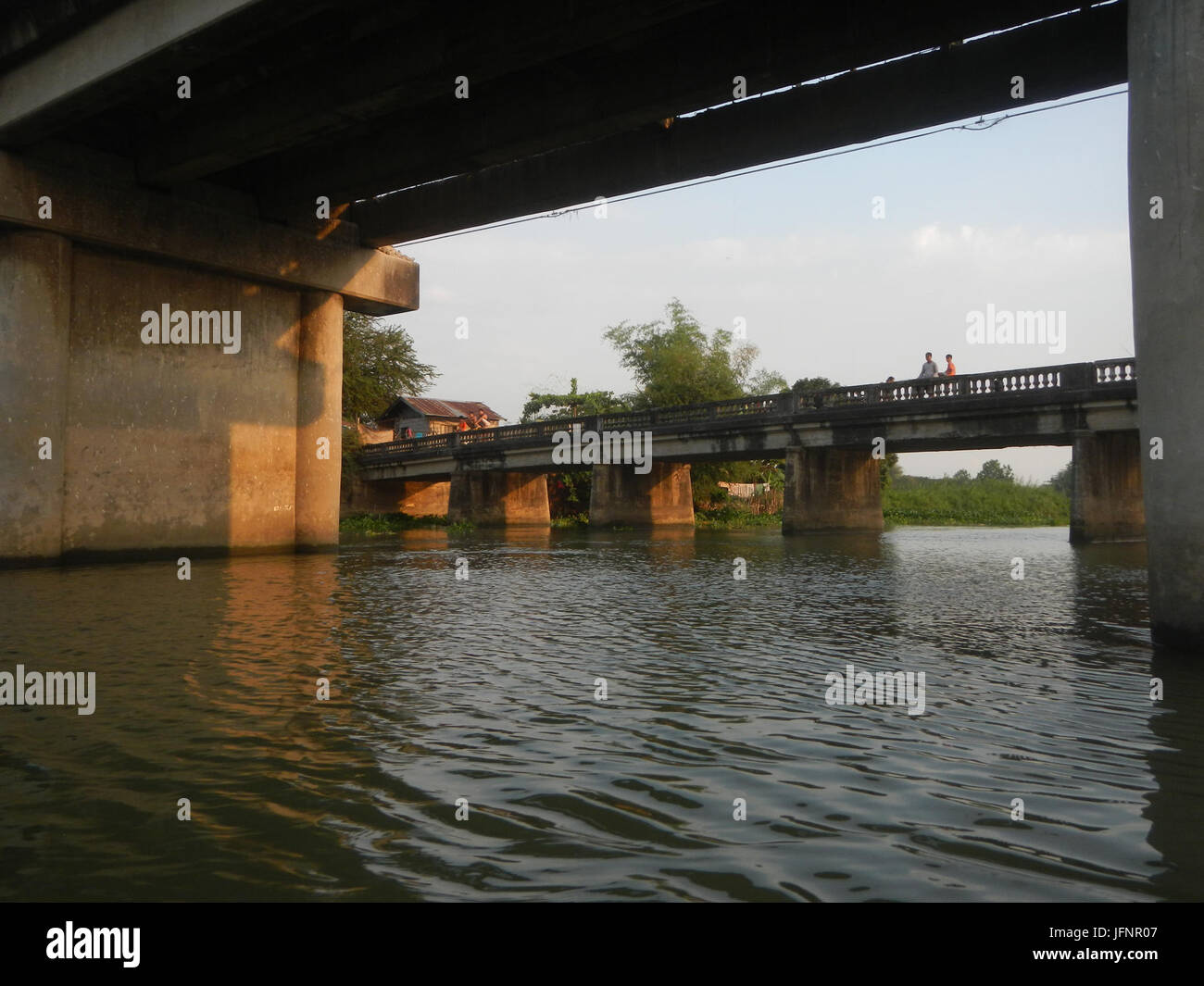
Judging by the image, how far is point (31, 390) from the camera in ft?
46.1

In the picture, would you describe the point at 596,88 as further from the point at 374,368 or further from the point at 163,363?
the point at 374,368

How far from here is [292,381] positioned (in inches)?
731

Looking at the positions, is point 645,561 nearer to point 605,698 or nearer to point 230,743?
point 605,698

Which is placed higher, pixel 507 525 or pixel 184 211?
pixel 184 211

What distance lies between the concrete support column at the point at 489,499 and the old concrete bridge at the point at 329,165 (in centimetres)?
3112

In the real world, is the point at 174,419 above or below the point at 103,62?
below

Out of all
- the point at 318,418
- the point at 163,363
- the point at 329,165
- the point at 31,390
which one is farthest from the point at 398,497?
the point at 31,390

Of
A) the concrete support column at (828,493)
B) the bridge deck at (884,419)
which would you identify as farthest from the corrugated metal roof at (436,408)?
the concrete support column at (828,493)

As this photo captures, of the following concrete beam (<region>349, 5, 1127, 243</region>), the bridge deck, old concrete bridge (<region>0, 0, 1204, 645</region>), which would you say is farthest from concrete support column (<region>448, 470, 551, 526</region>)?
concrete beam (<region>349, 5, 1127, 243</region>)

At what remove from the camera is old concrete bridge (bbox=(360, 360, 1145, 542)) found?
2925cm

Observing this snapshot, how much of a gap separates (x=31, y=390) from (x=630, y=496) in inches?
1330

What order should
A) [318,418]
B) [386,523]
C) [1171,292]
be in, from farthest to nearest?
[386,523] < [318,418] < [1171,292]

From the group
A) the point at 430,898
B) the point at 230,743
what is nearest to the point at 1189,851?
the point at 430,898

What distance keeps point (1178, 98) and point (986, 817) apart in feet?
20.1
